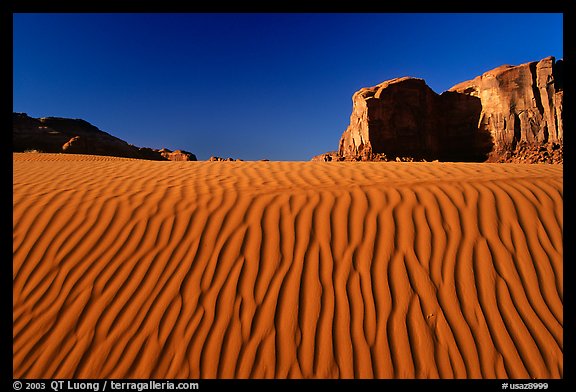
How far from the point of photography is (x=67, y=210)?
165 inches

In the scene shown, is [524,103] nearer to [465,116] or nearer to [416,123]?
[465,116]

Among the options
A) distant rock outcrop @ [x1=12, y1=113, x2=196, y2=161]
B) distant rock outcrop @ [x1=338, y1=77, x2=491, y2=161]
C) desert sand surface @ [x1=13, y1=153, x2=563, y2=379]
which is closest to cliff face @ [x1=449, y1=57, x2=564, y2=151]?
distant rock outcrop @ [x1=338, y1=77, x2=491, y2=161]

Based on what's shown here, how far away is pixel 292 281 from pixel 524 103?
121ft

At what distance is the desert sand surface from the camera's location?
272 centimetres

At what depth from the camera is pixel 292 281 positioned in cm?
327

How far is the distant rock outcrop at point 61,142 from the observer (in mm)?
28344

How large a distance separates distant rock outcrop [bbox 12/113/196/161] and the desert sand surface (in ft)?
92.2

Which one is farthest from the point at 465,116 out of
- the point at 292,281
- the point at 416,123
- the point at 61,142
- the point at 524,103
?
the point at 61,142

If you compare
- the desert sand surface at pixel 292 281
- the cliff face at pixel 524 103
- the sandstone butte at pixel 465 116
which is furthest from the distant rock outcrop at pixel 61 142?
the cliff face at pixel 524 103

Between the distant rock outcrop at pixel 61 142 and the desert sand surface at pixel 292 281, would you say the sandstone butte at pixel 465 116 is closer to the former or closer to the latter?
the distant rock outcrop at pixel 61 142

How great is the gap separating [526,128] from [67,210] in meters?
37.7

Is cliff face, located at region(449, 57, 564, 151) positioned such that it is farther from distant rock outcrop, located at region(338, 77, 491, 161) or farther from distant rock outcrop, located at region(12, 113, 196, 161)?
distant rock outcrop, located at region(12, 113, 196, 161)

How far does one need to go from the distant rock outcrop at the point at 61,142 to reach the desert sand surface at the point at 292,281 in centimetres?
2810

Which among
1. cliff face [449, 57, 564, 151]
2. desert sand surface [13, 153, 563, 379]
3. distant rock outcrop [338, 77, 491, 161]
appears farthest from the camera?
distant rock outcrop [338, 77, 491, 161]
